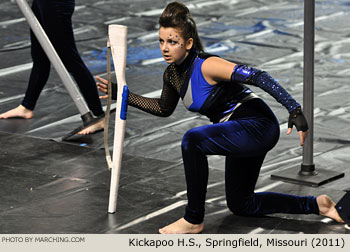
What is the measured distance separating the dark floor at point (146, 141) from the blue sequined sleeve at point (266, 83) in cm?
71

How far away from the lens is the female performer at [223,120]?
12.8 ft

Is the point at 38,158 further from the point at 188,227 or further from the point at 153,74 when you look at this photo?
the point at 153,74

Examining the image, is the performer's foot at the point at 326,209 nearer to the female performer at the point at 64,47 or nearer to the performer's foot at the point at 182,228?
the performer's foot at the point at 182,228

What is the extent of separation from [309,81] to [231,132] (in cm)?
111

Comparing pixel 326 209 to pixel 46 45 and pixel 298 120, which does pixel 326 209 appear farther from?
pixel 46 45

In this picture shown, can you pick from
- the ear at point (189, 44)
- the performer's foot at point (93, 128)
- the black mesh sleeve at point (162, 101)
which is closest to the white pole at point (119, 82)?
the black mesh sleeve at point (162, 101)

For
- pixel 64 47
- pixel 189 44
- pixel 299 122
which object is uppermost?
pixel 189 44

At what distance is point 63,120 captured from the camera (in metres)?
6.36

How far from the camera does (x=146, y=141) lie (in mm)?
5766

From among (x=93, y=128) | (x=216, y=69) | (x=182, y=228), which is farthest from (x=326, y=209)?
(x=93, y=128)

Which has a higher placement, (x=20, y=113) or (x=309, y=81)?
(x=309, y=81)

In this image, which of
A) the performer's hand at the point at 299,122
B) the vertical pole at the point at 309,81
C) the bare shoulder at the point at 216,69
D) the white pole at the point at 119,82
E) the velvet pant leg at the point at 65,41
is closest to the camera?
the performer's hand at the point at 299,122

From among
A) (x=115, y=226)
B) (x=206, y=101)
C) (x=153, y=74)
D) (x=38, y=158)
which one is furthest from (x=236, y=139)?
(x=153, y=74)

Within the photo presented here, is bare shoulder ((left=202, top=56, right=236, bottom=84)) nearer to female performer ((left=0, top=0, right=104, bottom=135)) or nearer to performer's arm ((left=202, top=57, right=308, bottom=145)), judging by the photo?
performer's arm ((left=202, top=57, right=308, bottom=145))
